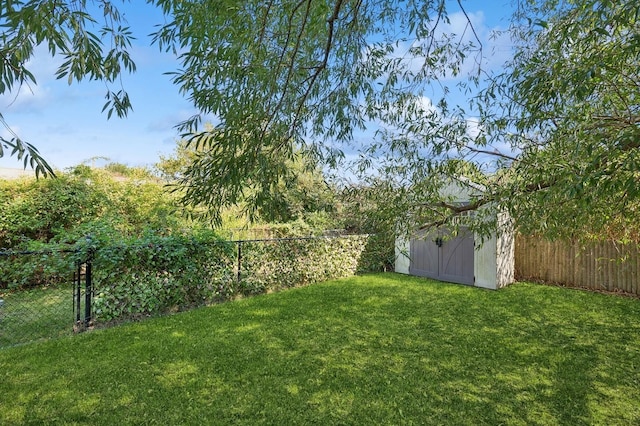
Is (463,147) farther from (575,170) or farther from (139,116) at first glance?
(139,116)

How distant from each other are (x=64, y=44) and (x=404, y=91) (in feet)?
10.1

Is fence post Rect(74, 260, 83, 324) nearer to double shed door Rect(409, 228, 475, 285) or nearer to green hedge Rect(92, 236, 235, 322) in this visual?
green hedge Rect(92, 236, 235, 322)

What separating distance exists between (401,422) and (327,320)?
2460 millimetres

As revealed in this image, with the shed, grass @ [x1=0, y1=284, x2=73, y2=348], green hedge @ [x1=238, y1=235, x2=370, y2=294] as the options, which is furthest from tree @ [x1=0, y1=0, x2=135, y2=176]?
the shed

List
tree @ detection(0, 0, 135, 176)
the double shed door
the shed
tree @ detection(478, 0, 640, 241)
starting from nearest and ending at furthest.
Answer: tree @ detection(0, 0, 135, 176)
tree @ detection(478, 0, 640, 241)
the shed
the double shed door

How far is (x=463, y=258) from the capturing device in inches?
304

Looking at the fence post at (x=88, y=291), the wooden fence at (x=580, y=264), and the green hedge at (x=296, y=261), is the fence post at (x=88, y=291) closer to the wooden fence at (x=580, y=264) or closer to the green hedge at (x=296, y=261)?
the green hedge at (x=296, y=261)

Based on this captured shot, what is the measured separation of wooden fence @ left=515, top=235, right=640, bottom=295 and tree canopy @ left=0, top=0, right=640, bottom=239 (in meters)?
3.88

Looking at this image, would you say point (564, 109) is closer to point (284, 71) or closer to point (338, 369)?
point (284, 71)

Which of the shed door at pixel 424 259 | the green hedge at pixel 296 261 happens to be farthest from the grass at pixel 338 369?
the shed door at pixel 424 259

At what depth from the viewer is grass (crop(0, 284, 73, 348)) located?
4.20 meters

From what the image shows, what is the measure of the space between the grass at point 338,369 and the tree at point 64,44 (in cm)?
218

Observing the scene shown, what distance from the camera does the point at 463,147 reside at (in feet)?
12.3

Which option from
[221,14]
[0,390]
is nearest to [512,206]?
[221,14]
